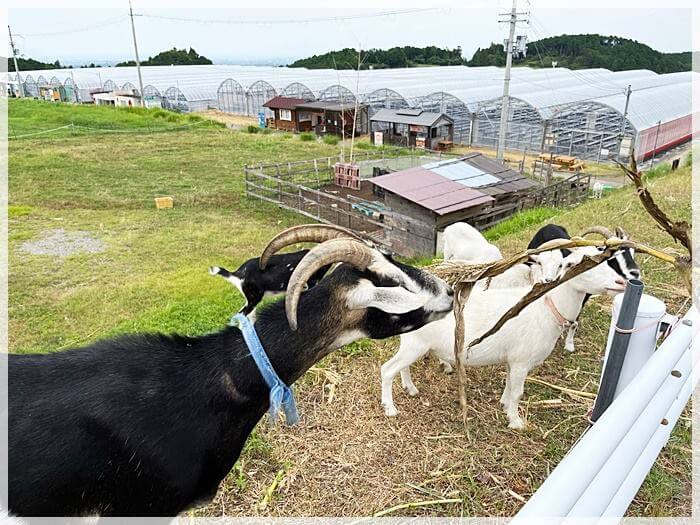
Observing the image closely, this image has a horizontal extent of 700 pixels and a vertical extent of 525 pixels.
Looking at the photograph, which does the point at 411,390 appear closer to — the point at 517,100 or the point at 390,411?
the point at 390,411

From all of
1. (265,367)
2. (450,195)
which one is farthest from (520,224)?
(265,367)

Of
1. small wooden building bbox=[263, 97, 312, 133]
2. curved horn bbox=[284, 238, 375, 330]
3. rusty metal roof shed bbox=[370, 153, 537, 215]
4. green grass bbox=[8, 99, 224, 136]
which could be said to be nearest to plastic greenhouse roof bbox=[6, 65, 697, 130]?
small wooden building bbox=[263, 97, 312, 133]

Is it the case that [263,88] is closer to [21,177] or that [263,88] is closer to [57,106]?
[57,106]

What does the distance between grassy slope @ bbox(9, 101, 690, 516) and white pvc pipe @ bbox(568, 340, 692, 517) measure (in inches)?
50.3

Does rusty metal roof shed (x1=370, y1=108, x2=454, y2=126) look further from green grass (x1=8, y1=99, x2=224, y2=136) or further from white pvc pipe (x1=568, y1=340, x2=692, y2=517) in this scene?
white pvc pipe (x1=568, y1=340, x2=692, y2=517)

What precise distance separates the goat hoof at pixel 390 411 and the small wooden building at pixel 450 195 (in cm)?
775

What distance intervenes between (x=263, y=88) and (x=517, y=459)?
35539mm

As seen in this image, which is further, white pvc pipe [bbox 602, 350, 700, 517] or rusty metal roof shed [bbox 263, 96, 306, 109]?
rusty metal roof shed [bbox 263, 96, 306, 109]

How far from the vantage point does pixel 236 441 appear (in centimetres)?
247

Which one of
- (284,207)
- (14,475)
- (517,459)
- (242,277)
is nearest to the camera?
(14,475)

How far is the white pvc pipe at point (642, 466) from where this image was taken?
154 cm

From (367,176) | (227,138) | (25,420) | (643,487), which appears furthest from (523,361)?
(227,138)

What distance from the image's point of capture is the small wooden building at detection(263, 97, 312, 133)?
101ft

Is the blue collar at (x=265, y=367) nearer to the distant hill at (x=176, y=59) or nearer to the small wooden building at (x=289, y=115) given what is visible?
the small wooden building at (x=289, y=115)
